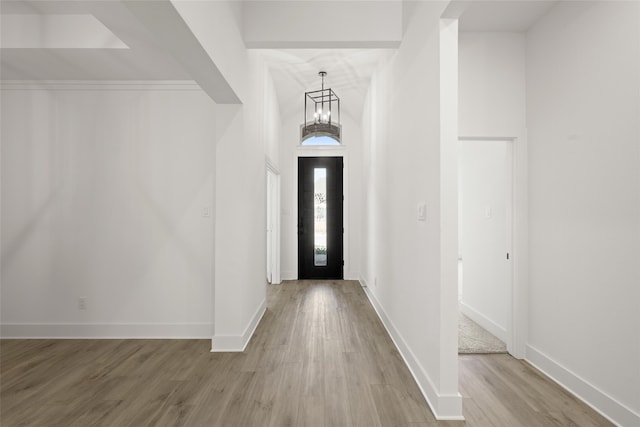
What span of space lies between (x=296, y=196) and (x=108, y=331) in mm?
3571

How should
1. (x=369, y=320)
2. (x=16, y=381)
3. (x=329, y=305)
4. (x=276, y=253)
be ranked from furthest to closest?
(x=276, y=253)
(x=329, y=305)
(x=369, y=320)
(x=16, y=381)

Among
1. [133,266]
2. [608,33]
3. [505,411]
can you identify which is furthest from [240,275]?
[608,33]

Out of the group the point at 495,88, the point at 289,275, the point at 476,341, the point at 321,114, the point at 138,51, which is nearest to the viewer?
the point at 138,51

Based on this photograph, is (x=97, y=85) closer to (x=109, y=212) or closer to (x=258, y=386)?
(x=109, y=212)

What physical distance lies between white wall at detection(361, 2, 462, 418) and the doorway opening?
27.6 inches

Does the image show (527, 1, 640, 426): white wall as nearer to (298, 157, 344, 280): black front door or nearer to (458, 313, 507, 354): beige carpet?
(458, 313, 507, 354): beige carpet

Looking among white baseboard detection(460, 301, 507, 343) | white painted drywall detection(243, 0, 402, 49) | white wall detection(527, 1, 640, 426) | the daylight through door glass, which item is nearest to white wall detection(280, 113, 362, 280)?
the daylight through door glass

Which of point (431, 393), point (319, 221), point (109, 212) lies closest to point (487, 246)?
point (431, 393)

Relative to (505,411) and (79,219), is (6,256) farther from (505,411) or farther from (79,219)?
(505,411)

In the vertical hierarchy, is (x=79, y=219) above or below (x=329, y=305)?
above

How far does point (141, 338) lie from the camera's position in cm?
319

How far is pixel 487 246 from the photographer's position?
3.34 m

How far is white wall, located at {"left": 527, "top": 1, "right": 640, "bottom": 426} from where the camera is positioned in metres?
1.84

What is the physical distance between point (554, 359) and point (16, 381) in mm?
4071
